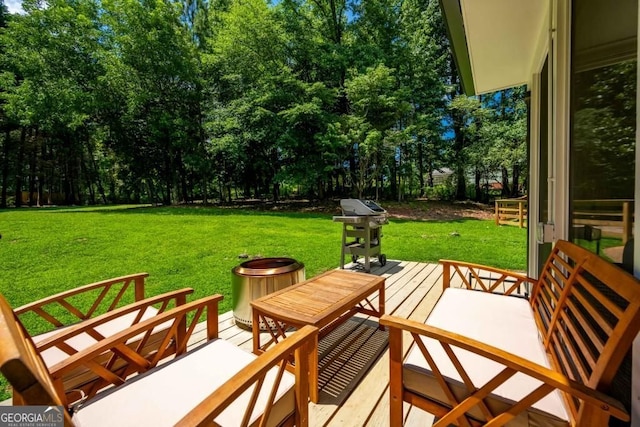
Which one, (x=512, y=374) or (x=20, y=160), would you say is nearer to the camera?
(x=512, y=374)

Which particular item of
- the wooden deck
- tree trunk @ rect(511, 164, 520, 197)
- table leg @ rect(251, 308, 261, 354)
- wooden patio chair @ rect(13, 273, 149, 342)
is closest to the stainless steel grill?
the wooden deck

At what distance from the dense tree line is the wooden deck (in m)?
8.82

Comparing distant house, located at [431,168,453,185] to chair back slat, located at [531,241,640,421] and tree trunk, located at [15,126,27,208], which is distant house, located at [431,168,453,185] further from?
tree trunk, located at [15,126,27,208]

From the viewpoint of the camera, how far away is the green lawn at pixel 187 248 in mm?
4027

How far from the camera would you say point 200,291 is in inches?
140

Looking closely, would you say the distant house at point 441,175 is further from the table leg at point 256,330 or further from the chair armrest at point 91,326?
the chair armrest at point 91,326

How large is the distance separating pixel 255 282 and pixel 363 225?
2061 millimetres

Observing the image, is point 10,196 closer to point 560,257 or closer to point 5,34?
point 5,34

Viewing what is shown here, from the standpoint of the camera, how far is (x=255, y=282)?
236 cm

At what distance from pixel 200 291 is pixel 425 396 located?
9.82 feet

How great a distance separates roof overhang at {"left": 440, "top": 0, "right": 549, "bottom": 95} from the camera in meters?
2.16

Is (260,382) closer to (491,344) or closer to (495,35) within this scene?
(491,344)

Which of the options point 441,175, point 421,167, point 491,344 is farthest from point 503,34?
point 441,175

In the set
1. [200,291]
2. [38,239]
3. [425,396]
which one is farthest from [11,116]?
[425,396]
